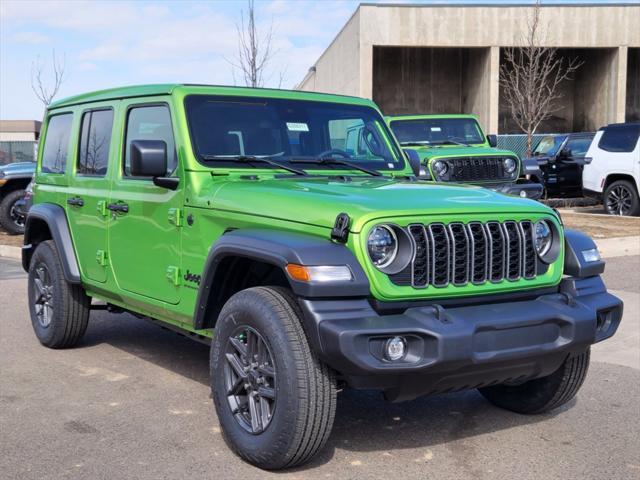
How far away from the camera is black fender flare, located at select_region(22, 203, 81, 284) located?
6336 millimetres

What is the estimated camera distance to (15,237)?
15766 mm

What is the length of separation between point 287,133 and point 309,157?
0.22 meters

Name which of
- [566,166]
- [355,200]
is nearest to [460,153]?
[566,166]

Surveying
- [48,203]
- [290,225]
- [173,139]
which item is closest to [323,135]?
[173,139]

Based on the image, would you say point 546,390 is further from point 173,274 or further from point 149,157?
point 149,157

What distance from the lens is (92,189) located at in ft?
20.0

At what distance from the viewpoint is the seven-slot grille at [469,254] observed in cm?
403

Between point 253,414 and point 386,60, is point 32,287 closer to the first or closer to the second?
point 253,414

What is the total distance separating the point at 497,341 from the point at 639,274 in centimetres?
701

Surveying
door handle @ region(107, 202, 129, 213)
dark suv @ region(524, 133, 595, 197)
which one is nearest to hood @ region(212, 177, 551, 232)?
door handle @ region(107, 202, 129, 213)

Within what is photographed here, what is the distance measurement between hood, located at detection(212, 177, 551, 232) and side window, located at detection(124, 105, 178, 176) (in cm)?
56

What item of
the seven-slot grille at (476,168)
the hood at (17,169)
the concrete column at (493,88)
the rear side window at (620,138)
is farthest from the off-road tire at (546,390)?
the concrete column at (493,88)

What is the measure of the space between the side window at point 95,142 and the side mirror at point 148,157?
3.98 ft

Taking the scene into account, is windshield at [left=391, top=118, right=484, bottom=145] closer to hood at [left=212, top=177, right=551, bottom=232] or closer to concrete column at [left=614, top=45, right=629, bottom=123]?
hood at [left=212, top=177, right=551, bottom=232]
